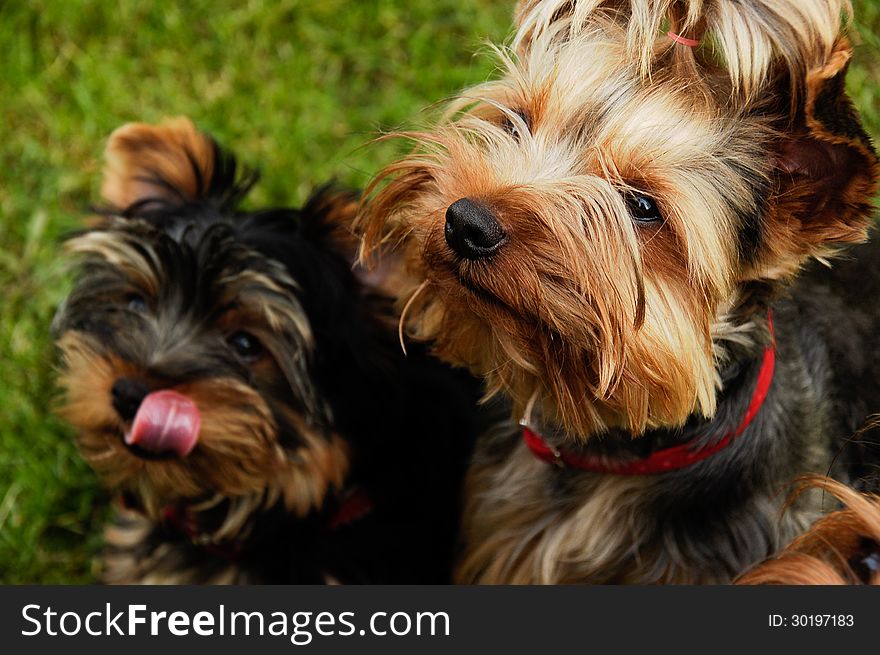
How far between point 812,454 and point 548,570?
1.01 m

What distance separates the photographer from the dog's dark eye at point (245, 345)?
3713 mm

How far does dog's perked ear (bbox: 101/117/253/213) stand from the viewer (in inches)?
154

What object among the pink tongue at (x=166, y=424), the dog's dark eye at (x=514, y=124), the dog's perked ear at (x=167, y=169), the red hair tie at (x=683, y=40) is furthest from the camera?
the dog's perked ear at (x=167, y=169)

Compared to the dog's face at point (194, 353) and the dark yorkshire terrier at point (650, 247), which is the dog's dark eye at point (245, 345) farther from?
the dark yorkshire terrier at point (650, 247)

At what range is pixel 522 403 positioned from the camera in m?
3.29

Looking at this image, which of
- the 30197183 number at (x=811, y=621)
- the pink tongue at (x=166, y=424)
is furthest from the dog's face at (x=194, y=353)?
the 30197183 number at (x=811, y=621)

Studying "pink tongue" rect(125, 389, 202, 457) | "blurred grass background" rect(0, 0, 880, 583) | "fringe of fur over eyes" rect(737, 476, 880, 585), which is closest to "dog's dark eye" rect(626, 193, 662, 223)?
"fringe of fur over eyes" rect(737, 476, 880, 585)

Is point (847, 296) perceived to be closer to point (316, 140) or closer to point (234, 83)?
point (316, 140)

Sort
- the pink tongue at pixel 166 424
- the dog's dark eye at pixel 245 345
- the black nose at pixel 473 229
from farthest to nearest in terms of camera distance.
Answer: the dog's dark eye at pixel 245 345 → the pink tongue at pixel 166 424 → the black nose at pixel 473 229

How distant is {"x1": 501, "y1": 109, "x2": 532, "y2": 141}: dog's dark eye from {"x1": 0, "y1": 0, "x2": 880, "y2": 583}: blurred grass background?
2401mm

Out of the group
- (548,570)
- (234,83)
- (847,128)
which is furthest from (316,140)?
(847,128)

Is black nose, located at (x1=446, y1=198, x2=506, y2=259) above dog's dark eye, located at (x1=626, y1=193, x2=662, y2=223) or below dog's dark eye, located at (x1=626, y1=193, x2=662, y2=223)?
below

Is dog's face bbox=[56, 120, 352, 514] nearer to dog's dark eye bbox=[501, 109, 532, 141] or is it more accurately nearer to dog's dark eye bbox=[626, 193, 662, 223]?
dog's dark eye bbox=[501, 109, 532, 141]

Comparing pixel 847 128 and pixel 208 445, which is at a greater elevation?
pixel 847 128
